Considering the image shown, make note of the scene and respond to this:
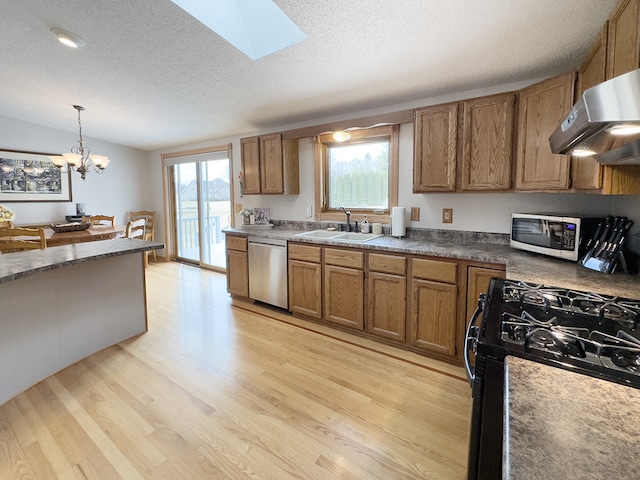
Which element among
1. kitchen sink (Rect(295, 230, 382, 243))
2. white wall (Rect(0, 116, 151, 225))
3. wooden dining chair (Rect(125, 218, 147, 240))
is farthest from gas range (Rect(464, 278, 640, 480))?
white wall (Rect(0, 116, 151, 225))

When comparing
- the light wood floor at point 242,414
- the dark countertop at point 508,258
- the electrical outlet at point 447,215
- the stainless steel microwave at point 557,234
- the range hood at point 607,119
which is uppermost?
the range hood at point 607,119

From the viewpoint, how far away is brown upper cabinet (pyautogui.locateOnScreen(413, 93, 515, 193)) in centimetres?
222

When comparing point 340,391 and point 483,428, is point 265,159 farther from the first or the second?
point 483,428

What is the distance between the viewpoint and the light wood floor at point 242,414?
1.46 m

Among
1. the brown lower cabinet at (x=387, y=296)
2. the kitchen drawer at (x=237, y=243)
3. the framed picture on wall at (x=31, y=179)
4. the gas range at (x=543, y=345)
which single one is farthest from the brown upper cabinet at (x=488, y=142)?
the framed picture on wall at (x=31, y=179)

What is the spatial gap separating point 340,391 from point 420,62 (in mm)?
2354

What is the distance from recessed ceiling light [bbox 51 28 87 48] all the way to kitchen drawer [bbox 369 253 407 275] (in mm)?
2888

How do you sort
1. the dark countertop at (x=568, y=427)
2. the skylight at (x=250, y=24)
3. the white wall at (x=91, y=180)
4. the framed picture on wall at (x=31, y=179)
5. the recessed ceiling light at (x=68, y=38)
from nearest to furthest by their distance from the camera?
the dark countertop at (x=568, y=427)
the skylight at (x=250, y=24)
the recessed ceiling light at (x=68, y=38)
the framed picture on wall at (x=31, y=179)
the white wall at (x=91, y=180)

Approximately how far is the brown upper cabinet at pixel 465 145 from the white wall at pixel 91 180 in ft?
17.1

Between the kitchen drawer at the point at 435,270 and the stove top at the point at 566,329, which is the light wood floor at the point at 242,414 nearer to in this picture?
the kitchen drawer at the point at 435,270

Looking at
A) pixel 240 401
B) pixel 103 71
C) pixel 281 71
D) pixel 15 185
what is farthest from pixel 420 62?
pixel 15 185

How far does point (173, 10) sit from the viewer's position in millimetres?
1971

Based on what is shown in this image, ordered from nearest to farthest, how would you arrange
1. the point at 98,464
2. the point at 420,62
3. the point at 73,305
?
the point at 98,464
the point at 420,62
the point at 73,305

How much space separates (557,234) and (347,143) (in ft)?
7.01
